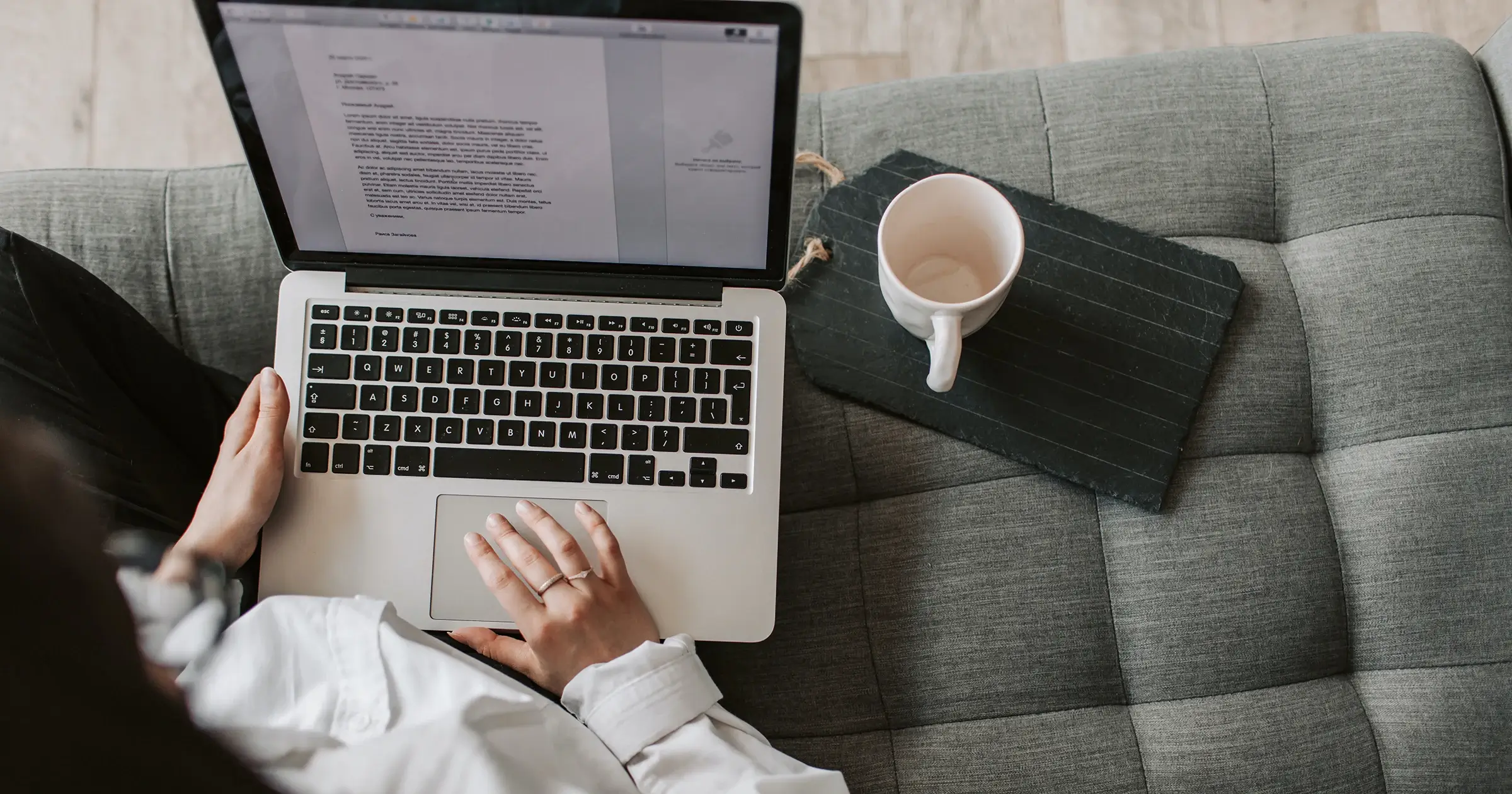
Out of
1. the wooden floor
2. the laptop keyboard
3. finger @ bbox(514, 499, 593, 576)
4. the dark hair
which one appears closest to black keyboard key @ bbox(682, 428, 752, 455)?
the laptop keyboard

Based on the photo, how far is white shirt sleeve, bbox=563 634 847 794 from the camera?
63 cm

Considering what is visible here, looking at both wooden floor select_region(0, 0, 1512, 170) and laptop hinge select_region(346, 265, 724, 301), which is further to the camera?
wooden floor select_region(0, 0, 1512, 170)

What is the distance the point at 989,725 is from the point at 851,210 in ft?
1.43

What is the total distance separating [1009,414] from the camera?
0.73 m

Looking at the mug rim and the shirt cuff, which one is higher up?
the mug rim

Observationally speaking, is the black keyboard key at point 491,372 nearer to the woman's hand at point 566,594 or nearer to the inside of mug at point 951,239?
the woman's hand at point 566,594

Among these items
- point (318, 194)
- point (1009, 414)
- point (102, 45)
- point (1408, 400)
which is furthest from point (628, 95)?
point (102, 45)

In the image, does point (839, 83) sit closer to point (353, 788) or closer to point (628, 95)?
point (628, 95)

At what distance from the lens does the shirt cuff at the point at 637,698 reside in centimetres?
63

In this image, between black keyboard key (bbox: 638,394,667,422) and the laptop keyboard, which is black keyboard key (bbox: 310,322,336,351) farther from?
black keyboard key (bbox: 638,394,667,422)

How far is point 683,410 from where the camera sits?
680 millimetres

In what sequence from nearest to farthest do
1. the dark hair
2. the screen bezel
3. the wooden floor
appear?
the dark hair → the screen bezel → the wooden floor

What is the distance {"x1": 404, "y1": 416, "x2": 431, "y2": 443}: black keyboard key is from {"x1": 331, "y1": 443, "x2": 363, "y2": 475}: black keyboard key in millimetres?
36

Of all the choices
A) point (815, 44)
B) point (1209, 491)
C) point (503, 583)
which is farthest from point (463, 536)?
point (815, 44)
